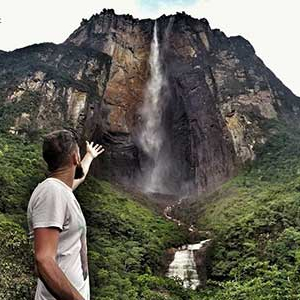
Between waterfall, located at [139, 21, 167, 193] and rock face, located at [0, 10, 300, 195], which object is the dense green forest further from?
waterfall, located at [139, 21, 167, 193]

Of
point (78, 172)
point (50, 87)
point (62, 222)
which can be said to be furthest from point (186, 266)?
point (50, 87)

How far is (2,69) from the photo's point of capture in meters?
41.8

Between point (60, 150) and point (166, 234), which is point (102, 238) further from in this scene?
point (60, 150)

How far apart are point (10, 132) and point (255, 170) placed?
18.3 m

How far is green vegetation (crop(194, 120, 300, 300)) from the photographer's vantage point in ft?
52.0

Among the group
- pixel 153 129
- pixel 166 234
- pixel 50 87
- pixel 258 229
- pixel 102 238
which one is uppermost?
pixel 50 87

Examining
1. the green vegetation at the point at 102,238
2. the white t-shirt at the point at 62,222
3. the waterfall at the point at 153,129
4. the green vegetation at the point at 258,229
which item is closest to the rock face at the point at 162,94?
the waterfall at the point at 153,129

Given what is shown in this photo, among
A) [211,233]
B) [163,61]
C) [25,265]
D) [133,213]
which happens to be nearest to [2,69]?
[163,61]

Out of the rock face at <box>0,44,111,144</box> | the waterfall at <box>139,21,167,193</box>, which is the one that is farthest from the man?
the waterfall at <box>139,21,167,193</box>

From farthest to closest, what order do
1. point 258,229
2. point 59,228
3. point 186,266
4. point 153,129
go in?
point 153,129
point 258,229
point 186,266
point 59,228

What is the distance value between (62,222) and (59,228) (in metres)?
0.03

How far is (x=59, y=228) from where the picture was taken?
189cm

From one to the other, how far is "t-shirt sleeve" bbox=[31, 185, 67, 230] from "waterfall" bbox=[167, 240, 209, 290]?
60.9 ft

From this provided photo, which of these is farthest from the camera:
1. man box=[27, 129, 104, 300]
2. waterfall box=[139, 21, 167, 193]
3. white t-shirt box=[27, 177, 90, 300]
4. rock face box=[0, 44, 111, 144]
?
waterfall box=[139, 21, 167, 193]
